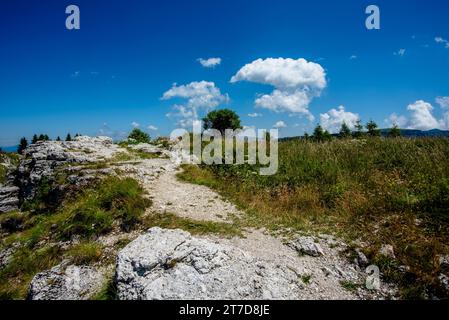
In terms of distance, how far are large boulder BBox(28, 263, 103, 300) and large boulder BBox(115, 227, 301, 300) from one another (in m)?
0.99

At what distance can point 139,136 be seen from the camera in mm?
27797

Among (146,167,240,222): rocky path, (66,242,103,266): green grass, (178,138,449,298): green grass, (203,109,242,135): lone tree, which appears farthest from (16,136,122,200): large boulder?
(203,109,242,135): lone tree

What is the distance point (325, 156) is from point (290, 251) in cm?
849

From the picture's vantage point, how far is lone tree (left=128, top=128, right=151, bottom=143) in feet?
85.9

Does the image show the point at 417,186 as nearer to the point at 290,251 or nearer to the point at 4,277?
the point at 290,251

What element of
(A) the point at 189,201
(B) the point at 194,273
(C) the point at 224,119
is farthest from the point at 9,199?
(C) the point at 224,119

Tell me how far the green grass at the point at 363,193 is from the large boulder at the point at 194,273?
2.43m

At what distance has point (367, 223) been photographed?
8.12 metres

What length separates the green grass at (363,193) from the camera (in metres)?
7.00

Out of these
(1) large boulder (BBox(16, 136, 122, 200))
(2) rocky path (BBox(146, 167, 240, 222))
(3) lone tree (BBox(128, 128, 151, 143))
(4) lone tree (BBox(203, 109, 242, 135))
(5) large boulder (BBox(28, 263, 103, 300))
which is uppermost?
→ (4) lone tree (BBox(203, 109, 242, 135))

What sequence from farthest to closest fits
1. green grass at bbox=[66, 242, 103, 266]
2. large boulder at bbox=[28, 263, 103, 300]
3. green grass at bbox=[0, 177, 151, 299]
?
1. green grass at bbox=[0, 177, 151, 299]
2. green grass at bbox=[66, 242, 103, 266]
3. large boulder at bbox=[28, 263, 103, 300]

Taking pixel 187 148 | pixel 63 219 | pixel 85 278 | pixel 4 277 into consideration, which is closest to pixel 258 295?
pixel 85 278

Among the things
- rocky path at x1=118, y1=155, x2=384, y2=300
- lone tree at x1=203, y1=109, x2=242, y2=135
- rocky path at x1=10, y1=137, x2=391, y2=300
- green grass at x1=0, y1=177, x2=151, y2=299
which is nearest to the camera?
rocky path at x1=10, y1=137, x2=391, y2=300

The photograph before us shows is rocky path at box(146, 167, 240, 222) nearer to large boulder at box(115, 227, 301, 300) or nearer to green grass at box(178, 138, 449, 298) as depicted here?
green grass at box(178, 138, 449, 298)
